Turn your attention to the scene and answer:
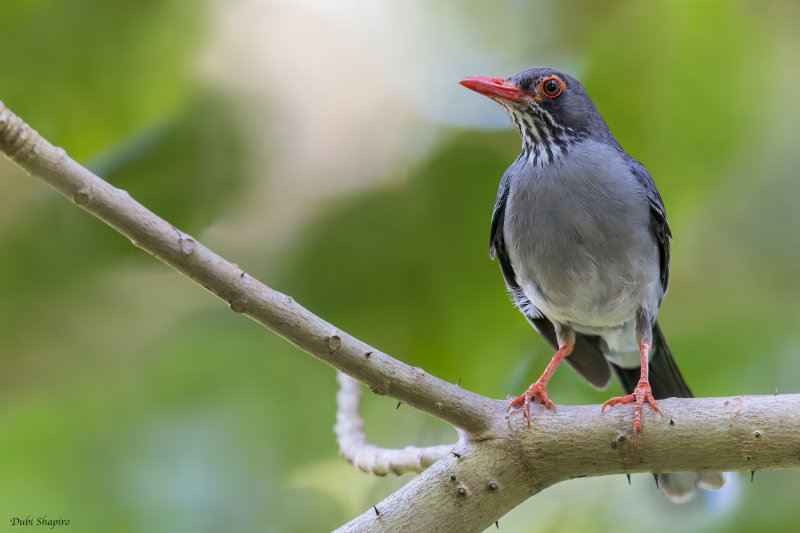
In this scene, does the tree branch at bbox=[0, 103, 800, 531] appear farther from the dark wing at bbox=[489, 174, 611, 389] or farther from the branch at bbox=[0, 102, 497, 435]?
the dark wing at bbox=[489, 174, 611, 389]

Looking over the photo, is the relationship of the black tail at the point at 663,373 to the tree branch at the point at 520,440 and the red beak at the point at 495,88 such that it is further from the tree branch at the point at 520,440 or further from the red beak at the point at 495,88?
the red beak at the point at 495,88

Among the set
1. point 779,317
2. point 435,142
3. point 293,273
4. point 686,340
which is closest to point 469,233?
point 435,142

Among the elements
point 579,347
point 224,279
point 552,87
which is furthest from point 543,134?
point 224,279

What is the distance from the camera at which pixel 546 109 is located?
13.1ft

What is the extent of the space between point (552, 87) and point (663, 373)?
1.81 meters

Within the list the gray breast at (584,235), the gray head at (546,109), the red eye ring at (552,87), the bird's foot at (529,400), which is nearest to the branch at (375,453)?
the bird's foot at (529,400)

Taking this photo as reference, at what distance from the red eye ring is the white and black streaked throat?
0.10 meters

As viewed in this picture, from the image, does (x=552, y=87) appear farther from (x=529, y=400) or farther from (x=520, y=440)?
(x=520, y=440)

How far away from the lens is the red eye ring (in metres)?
3.97

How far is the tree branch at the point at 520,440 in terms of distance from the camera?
8.08ft

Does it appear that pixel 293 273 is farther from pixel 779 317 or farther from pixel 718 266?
pixel 779 317

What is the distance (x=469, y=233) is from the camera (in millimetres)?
5039

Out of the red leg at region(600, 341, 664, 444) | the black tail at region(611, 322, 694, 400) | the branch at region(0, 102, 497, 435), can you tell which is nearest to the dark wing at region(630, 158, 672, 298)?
the black tail at region(611, 322, 694, 400)

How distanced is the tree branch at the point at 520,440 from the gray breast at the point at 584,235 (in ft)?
3.07
